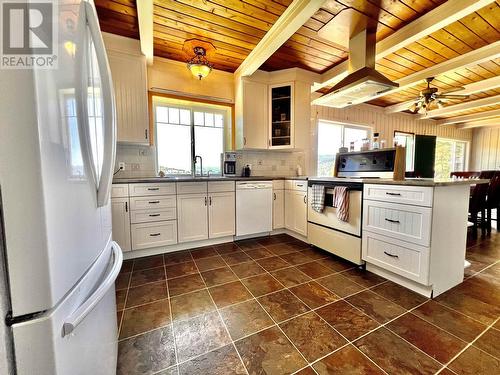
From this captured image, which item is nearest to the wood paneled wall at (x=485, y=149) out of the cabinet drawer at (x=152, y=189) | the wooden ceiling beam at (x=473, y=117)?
the wooden ceiling beam at (x=473, y=117)

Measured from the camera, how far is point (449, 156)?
6.56m

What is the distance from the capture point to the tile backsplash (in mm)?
2754

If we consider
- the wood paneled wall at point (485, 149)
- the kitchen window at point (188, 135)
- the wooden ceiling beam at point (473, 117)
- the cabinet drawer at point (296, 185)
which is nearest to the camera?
the cabinet drawer at point (296, 185)

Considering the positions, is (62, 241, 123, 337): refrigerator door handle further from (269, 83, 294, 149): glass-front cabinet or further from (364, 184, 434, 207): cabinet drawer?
(269, 83, 294, 149): glass-front cabinet

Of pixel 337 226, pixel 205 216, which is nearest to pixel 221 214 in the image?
pixel 205 216

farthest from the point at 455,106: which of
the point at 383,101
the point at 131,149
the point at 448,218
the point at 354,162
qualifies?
the point at 131,149

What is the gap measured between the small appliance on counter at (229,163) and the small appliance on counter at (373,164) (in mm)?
1492

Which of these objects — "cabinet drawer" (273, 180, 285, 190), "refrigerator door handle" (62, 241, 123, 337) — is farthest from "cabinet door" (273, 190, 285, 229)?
"refrigerator door handle" (62, 241, 123, 337)

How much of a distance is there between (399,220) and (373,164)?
2.91ft

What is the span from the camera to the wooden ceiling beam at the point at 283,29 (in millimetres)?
1772

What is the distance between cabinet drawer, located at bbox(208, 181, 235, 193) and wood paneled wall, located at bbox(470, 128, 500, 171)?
27.2 feet

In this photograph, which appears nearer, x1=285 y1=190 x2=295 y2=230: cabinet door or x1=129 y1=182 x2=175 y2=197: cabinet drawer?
x1=129 y1=182 x2=175 y2=197: cabinet drawer

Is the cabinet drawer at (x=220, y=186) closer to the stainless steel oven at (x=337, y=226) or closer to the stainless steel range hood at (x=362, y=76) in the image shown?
the stainless steel oven at (x=337, y=226)

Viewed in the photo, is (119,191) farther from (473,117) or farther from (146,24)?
(473,117)
